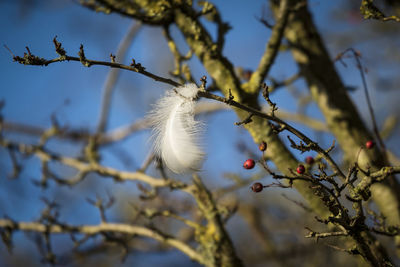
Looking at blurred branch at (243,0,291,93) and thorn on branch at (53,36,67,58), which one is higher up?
blurred branch at (243,0,291,93)

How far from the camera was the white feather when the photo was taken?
51.3 inches

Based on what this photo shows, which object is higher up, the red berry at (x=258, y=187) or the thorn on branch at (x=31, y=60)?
the thorn on branch at (x=31, y=60)

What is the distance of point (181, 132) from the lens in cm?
136

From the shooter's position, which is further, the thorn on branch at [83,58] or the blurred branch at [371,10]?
the blurred branch at [371,10]

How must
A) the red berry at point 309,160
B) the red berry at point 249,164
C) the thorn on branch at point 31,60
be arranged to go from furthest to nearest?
the red berry at point 309,160, the red berry at point 249,164, the thorn on branch at point 31,60

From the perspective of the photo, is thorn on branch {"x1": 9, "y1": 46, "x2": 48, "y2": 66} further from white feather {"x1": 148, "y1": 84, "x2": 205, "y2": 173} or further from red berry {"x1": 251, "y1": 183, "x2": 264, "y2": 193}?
red berry {"x1": 251, "y1": 183, "x2": 264, "y2": 193}

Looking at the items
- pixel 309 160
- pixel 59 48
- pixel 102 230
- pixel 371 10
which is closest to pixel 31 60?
pixel 59 48

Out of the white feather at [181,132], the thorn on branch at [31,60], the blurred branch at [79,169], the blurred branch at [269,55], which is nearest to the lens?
the thorn on branch at [31,60]

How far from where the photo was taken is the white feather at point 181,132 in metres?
1.30

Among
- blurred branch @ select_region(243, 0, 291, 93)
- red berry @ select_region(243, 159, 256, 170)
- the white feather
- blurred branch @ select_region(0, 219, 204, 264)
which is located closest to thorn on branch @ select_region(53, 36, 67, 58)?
the white feather

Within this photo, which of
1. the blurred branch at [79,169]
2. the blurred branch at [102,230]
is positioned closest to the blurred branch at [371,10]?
the blurred branch at [79,169]

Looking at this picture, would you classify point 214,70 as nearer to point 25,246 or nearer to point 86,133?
point 86,133

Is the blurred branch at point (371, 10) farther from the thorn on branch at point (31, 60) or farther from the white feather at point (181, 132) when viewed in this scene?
the thorn on branch at point (31, 60)

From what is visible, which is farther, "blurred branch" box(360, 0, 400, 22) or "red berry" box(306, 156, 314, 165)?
"red berry" box(306, 156, 314, 165)
